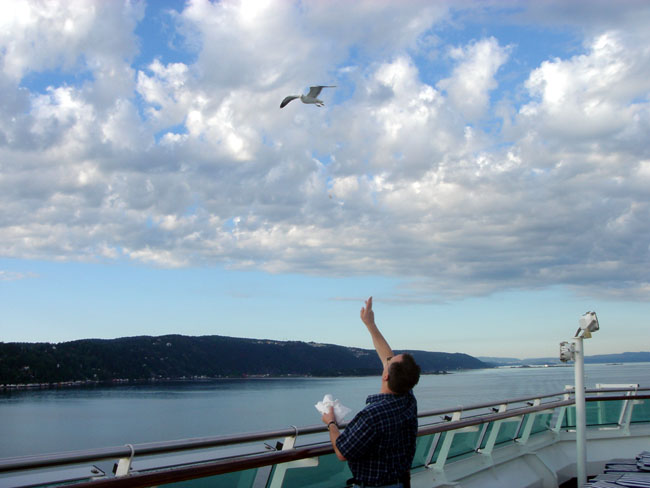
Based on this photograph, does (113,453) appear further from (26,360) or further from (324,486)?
(26,360)

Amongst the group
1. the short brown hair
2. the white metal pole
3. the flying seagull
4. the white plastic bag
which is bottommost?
the white metal pole

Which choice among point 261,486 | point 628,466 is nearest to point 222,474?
point 261,486

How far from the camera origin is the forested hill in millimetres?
108188

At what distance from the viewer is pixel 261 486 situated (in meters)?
2.95

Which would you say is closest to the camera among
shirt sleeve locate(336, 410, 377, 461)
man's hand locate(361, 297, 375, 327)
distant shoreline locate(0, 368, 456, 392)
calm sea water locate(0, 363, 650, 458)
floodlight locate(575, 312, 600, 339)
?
shirt sleeve locate(336, 410, 377, 461)

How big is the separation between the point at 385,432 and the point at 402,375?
0.78ft

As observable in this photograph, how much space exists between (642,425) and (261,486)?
6.58 metres

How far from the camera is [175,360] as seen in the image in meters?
120

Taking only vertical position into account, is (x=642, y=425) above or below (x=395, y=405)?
below

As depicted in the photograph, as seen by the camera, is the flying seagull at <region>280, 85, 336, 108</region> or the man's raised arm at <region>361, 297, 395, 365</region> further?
the flying seagull at <region>280, 85, 336, 108</region>

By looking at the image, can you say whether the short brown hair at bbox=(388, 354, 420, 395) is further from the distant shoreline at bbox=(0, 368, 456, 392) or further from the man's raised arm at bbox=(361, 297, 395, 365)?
the distant shoreline at bbox=(0, 368, 456, 392)

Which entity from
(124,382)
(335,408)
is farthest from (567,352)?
(124,382)

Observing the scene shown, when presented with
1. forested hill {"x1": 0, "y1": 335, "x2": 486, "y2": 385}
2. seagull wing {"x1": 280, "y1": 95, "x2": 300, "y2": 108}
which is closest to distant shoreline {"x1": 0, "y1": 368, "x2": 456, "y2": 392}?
forested hill {"x1": 0, "y1": 335, "x2": 486, "y2": 385}

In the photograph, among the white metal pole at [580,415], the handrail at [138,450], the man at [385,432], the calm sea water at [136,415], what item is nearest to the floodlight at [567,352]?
the white metal pole at [580,415]
